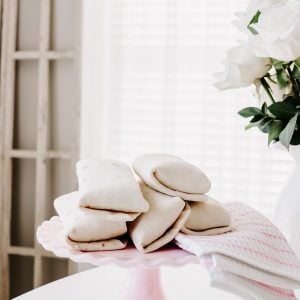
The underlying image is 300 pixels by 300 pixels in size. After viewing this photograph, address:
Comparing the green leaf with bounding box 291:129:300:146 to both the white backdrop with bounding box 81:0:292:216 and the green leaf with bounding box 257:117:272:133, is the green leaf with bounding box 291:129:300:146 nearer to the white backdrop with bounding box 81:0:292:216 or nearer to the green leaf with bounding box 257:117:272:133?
the green leaf with bounding box 257:117:272:133

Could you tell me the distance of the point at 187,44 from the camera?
182 cm

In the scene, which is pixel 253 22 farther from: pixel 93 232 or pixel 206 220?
pixel 93 232

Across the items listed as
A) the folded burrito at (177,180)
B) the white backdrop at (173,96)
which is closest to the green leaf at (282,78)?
the folded burrito at (177,180)

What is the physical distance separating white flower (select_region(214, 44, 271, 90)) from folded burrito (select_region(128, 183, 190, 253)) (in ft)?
0.81

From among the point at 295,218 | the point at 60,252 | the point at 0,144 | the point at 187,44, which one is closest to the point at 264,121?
the point at 295,218

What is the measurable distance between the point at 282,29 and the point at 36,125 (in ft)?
4.41

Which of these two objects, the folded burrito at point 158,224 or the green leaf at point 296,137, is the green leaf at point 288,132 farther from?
the folded burrito at point 158,224

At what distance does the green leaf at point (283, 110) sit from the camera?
90 centimetres

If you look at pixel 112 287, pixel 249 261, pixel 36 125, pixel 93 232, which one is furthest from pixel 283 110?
pixel 36 125

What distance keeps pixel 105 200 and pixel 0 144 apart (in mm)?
1271

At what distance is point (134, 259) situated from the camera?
30.2 inches

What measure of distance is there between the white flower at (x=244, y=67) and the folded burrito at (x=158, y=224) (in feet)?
0.81

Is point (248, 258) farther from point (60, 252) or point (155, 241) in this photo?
point (60, 252)

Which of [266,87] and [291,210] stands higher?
[266,87]
